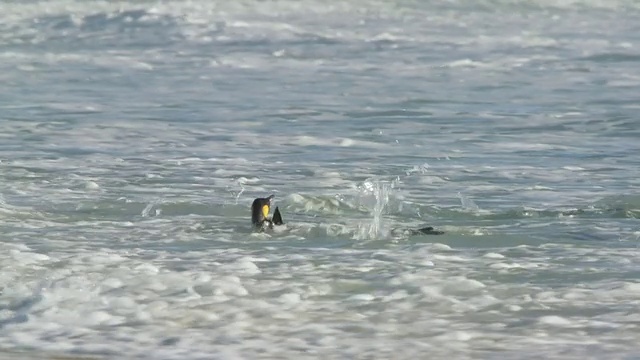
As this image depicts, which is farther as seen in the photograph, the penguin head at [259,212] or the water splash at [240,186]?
the water splash at [240,186]

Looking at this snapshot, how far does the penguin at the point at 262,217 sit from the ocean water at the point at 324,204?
64 mm

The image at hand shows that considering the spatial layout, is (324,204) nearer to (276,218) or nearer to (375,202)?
(375,202)

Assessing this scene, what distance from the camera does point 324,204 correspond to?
26.0ft

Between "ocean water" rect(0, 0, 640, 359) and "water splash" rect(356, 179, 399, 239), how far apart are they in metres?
0.02

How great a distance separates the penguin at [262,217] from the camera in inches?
275

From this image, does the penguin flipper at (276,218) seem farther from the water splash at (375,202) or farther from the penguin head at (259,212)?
the water splash at (375,202)

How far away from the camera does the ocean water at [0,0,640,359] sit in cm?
518

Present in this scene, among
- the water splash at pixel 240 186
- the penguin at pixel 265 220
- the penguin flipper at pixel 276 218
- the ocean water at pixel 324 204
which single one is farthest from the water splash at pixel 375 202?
the water splash at pixel 240 186

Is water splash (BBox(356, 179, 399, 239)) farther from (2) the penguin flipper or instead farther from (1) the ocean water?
(2) the penguin flipper

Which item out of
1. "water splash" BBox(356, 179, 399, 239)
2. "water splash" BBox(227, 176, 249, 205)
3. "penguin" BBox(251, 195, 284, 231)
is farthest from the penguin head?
"water splash" BBox(227, 176, 249, 205)

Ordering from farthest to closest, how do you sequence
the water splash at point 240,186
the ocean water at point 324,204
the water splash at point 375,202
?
the water splash at point 240,186 → the water splash at point 375,202 → the ocean water at point 324,204

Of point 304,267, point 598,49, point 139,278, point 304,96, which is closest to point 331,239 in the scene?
point 304,267

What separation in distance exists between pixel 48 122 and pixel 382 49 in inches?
296

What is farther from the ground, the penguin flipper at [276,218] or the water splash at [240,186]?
the water splash at [240,186]
